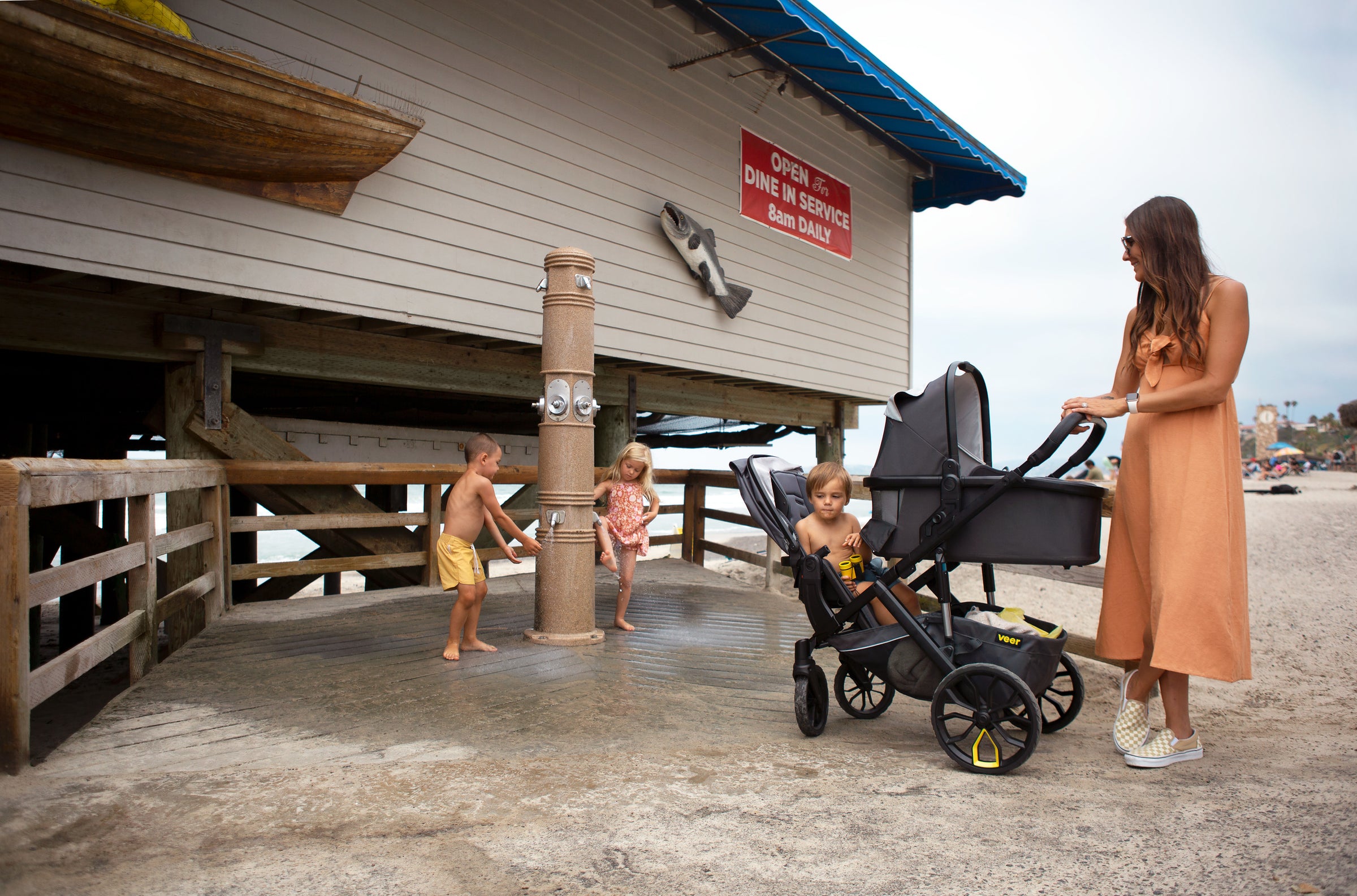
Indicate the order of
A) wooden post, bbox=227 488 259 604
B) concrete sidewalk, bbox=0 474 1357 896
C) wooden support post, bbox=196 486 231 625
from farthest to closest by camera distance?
wooden post, bbox=227 488 259 604, wooden support post, bbox=196 486 231 625, concrete sidewalk, bbox=0 474 1357 896

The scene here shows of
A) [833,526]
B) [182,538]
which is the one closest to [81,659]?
[182,538]

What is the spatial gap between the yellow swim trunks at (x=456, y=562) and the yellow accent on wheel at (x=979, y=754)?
2.60m

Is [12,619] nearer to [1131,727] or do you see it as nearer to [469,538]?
[469,538]

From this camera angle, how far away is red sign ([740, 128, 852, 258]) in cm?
930

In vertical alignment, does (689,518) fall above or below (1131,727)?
above

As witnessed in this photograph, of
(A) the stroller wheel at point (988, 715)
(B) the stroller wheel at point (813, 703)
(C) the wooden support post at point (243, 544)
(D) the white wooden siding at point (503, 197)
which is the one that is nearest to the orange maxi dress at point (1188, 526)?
(A) the stroller wheel at point (988, 715)

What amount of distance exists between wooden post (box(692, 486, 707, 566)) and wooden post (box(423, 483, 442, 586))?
8.93 ft

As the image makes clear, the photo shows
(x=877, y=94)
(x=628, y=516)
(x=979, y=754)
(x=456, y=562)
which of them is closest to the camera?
(x=979, y=754)

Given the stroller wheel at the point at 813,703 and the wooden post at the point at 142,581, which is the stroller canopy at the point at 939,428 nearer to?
the stroller wheel at the point at 813,703

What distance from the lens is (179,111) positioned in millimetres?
4715

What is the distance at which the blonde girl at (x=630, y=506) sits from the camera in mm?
5418

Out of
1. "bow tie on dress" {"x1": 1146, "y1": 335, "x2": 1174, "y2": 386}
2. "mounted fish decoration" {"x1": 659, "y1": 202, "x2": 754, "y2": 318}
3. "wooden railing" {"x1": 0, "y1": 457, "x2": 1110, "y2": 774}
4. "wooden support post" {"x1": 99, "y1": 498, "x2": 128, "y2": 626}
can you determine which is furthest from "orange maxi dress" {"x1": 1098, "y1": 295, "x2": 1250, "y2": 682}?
"wooden support post" {"x1": 99, "y1": 498, "x2": 128, "y2": 626}

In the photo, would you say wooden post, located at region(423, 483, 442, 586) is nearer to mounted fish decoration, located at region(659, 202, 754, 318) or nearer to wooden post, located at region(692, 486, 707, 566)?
wooden post, located at region(692, 486, 707, 566)

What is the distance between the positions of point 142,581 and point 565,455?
2.07 metres
